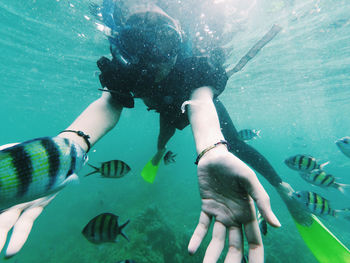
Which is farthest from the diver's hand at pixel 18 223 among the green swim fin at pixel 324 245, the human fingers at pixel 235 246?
the green swim fin at pixel 324 245

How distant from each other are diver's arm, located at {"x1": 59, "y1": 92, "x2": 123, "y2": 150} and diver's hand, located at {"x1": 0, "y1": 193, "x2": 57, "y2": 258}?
85 cm

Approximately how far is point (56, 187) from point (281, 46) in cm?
1663

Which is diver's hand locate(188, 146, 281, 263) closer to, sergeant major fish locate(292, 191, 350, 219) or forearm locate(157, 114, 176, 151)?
sergeant major fish locate(292, 191, 350, 219)

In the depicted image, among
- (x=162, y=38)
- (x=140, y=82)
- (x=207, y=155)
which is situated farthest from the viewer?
(x=140, y=82)

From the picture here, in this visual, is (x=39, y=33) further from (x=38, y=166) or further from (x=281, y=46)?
(x=281, y=46)

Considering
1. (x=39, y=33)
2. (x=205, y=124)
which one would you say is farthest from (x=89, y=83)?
(x=205, y=124)

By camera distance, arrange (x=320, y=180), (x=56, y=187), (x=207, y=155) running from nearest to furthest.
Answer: (x=56, y=187), (x=207, y=155), (x=320, y=180)

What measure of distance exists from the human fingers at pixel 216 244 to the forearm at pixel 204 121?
81cm

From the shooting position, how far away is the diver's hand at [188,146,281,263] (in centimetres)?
144

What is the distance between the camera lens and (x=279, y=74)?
64.1 ft

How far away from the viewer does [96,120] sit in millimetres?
2803

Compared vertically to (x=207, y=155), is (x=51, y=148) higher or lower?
higher

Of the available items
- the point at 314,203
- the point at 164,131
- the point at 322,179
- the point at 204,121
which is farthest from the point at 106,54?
the point at 314,203

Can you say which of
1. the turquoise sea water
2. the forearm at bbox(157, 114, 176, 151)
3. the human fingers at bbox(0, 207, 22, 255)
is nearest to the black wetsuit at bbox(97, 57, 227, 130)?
the forearm at bbox(157, 114, 176, 151)
